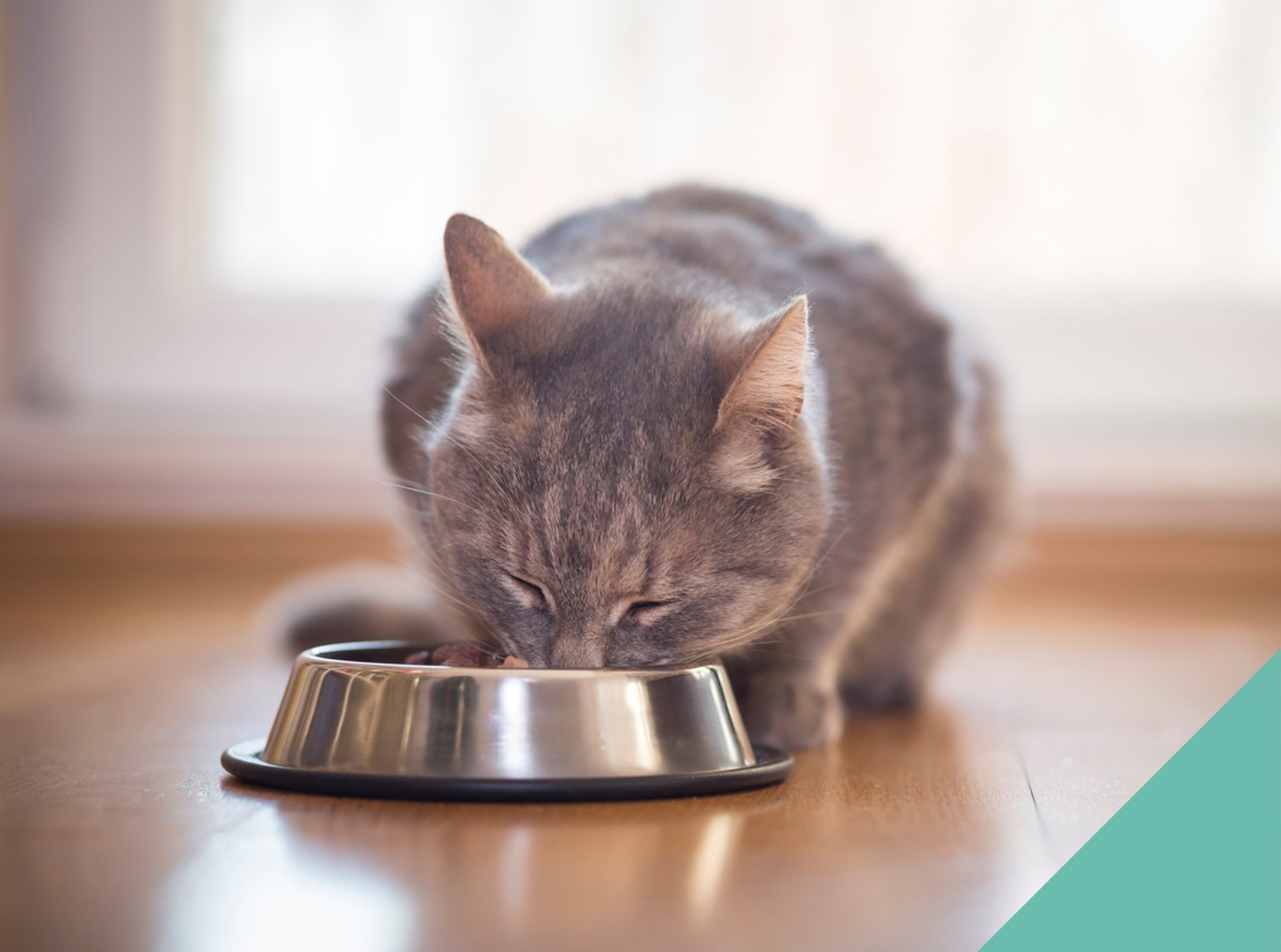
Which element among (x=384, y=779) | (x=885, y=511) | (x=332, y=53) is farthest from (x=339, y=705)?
(x=332, y=53)

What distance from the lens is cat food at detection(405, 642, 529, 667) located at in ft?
4.40

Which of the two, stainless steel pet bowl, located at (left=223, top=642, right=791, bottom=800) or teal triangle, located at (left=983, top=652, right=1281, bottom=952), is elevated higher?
stainless steel pet bowl, located at (left=223, top=642, right=791, bottom=800)

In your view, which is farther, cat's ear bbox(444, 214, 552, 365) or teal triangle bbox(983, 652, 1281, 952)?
cat's ear bbox(444, 214, 552, 365)

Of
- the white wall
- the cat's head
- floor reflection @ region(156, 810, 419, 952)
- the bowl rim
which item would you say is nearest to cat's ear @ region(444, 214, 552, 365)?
the cat's head

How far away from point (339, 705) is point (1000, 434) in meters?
1.28

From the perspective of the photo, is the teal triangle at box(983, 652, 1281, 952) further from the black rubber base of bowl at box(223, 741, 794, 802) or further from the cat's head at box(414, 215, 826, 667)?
the cat's head at box(414, 215, 826, 667)

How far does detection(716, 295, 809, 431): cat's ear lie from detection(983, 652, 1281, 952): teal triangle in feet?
1.62

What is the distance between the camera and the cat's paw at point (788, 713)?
1.58 meters

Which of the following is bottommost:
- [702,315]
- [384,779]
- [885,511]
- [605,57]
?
[384,779]

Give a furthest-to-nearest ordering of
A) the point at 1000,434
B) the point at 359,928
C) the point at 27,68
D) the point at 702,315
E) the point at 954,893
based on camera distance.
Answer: the point at 27,68, the point at 1000,434, the point at 702,315, the point at 954,893, the point at 359,928

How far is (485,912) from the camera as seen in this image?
834 mm

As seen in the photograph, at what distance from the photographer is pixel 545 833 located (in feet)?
3.40

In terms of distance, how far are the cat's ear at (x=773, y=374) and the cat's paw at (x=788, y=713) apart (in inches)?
15.5

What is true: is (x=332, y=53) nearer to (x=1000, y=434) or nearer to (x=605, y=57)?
(x=605, y=57)
